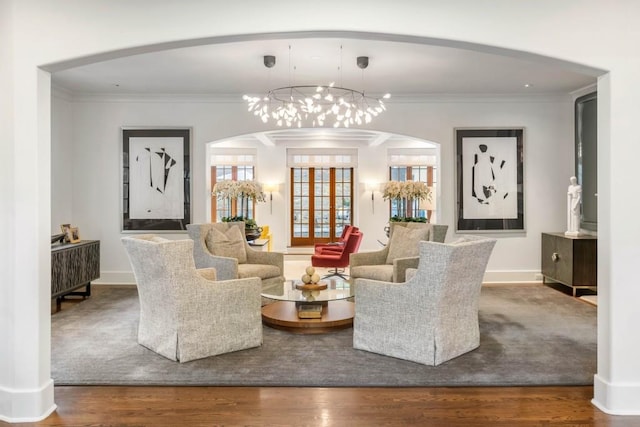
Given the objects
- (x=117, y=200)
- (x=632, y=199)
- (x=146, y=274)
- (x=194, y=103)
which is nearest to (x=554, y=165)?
(x=632, y=199)

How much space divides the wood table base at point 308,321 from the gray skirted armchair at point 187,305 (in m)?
0.57

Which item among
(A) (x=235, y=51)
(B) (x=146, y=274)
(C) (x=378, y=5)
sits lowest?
(B) (x=146, y=274)

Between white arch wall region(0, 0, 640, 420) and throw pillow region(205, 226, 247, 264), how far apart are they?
2800 mm

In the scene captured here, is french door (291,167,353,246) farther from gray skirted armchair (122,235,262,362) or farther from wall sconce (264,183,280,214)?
gray skirted armchair (122,235,262,362)

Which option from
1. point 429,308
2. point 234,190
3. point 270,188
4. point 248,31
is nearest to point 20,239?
point 248,31

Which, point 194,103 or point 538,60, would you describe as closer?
point 538,60

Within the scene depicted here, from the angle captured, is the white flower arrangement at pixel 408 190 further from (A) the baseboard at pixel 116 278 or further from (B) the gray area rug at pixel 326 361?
(A) the baseboard at pixel 116 278

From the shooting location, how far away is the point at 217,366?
346 centimetres

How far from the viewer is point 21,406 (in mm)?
2701

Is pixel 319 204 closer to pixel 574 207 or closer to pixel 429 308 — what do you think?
pixel 574 207

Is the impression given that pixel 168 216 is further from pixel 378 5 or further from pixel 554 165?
pixel 554 165

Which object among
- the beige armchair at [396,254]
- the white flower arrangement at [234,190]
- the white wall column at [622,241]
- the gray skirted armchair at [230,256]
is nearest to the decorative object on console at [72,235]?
the gray skirted armchair at [230,256]

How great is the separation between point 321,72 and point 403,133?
1785 mm

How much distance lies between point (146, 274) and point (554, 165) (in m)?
6.06
